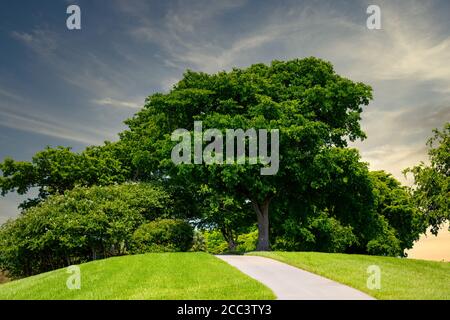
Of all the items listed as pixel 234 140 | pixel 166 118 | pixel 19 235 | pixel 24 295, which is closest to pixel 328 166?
pixel 234 140

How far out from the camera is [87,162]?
4150 cm

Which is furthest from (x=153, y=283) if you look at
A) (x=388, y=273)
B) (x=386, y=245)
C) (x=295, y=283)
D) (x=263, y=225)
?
(x=386, y=245)

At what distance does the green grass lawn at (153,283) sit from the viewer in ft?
44.8

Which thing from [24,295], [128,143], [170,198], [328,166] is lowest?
[24,295]

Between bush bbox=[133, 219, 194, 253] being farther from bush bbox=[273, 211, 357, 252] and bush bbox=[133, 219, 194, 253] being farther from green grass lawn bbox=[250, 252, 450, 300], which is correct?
bush bbox=[273, 211, 357, 252]

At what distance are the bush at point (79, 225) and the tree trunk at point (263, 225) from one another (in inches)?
271

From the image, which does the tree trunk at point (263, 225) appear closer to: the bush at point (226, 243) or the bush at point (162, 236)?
the bush at point (162, 236)

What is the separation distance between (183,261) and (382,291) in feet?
32.2

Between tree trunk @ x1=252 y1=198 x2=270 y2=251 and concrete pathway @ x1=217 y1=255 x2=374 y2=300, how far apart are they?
30.8 feet

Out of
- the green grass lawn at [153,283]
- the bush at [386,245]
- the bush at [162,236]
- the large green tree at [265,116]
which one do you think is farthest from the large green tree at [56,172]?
the bush at [386,245]

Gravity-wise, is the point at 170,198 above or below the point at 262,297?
above

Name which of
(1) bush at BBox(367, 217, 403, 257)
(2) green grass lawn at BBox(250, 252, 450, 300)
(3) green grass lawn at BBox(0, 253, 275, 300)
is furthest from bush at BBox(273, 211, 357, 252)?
(3) green grass lawn at BBox(0, 253, 275, 300)

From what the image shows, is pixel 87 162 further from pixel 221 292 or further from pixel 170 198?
pixel 221 292
